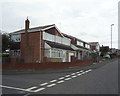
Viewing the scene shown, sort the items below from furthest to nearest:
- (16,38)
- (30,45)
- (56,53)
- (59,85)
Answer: (16,38)
(56,53)
(30,45)
(59,85)

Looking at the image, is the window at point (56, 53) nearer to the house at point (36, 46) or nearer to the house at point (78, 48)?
the house at point (36, 46)

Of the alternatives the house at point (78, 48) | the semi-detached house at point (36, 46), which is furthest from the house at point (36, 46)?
the house at point (78, 48)

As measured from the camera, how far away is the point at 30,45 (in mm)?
25312

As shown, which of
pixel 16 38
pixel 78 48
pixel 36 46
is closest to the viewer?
pixel 36 46

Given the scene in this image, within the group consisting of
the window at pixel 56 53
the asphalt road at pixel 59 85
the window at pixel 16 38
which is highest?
the window at pixel 16 38

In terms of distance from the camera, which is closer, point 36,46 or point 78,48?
point 36,46

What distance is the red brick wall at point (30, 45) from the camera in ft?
76.9

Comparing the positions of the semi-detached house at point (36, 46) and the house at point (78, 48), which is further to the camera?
the house at point (78, 48)

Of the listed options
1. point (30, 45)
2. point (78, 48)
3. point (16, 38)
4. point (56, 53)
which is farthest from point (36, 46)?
point (78, 48)

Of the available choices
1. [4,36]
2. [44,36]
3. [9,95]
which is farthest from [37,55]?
[9,95]

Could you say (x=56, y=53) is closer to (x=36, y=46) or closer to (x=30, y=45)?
(x=36, y=46)

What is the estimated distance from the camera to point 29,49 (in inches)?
948

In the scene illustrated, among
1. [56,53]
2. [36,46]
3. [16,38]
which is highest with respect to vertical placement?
[16,38]

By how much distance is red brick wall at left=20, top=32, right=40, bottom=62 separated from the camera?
2345 cm
